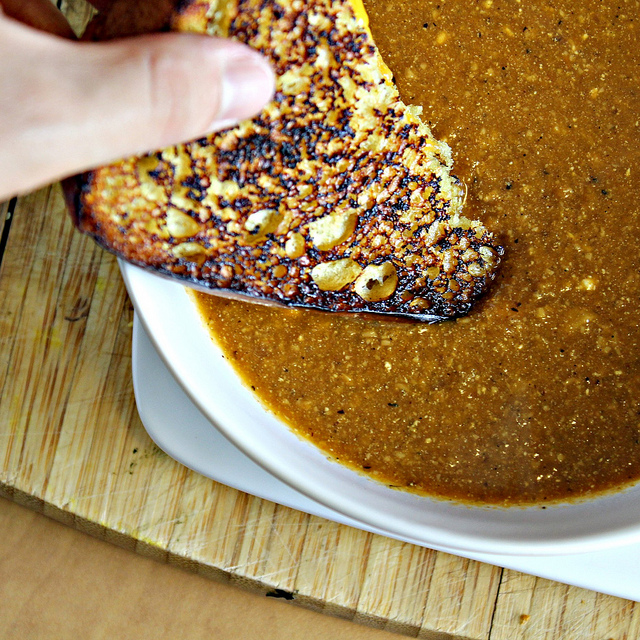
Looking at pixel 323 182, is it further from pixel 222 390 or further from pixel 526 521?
pixel 526 521

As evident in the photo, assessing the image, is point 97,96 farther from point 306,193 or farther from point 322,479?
point 322,479

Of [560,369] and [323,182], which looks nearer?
[323,182]

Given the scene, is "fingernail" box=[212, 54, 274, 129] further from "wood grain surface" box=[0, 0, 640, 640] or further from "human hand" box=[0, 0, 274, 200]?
"wood grain surface" box=[0, 0, 640, 640]

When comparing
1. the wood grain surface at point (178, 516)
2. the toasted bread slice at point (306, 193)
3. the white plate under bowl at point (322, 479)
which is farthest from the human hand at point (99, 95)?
the wood grain surface at point (178, 516)

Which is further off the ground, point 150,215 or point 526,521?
point 150,215

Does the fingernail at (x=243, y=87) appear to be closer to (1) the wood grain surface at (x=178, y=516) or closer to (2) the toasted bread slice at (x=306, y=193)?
(2) the toasted bread slice at (x=306, y=193)

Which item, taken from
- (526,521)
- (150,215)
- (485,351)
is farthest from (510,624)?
(150,215)

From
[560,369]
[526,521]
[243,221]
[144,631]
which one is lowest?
[144,631]
